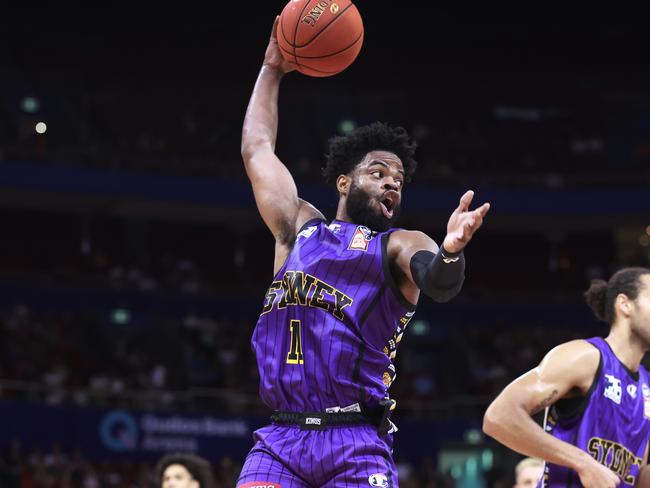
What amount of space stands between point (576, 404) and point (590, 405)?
0.08 metres

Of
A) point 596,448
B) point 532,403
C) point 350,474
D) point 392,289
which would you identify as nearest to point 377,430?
point 350,474

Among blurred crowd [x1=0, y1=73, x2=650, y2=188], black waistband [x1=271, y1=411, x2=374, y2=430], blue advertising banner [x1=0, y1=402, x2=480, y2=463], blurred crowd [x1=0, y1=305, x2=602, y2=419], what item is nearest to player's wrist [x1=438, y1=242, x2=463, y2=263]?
black waistband [x1=271, y1=411, x2=374, y2=430]

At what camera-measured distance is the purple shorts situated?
4.34 meters

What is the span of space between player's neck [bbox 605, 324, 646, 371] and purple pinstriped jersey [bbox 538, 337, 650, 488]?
8 centimetres

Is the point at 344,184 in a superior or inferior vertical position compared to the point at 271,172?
inferior

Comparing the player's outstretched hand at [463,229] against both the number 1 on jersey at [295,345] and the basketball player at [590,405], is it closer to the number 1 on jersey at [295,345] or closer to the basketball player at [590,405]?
the number 1 on jersey at [295,345]

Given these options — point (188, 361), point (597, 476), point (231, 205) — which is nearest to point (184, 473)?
point (597, 476)

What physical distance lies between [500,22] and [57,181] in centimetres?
1458

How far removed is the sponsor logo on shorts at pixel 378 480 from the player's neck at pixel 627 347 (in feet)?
5.49

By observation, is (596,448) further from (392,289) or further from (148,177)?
(148,177)

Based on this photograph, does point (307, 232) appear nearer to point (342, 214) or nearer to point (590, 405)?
point (342, 214)

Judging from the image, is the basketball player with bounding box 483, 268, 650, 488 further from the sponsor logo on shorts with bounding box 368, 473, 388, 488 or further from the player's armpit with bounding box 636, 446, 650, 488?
the sponsor logo on shorts with bounding box 368, 473, 388, 488

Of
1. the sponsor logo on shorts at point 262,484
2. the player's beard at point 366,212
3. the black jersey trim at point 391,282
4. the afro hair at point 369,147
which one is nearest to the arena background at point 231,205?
the afro hair at point 369,147

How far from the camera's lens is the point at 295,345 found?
4555 mm
